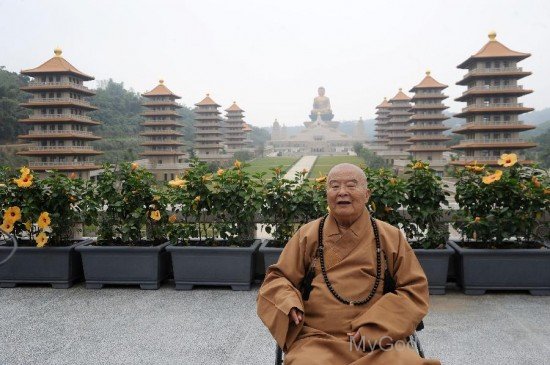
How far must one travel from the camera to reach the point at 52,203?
16.4 feet

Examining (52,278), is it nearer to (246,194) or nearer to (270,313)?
(246,194)

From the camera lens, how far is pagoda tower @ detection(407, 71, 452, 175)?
45.5 meters

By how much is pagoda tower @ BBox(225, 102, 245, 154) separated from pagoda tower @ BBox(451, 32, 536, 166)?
42.2 m

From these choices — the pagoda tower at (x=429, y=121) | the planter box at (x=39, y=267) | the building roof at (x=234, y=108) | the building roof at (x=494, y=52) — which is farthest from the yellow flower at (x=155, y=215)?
the building roof at (x=234, y=108)

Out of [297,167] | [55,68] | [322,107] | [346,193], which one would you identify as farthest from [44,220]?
[322,107]

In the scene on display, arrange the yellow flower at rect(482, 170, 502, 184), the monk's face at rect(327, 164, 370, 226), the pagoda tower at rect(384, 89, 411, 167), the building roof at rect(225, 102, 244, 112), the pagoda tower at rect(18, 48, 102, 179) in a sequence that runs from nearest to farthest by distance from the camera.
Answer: the monk's face at rect(327, 164, 370, 226), the yellow flower at rect(482, 170, 502, 184), the pagoda tower at rect(18, 48, 102, 179), the pagoda tower at rect(384, 89, 411, 167), the building roof at rect(225, 102, 244, 112)

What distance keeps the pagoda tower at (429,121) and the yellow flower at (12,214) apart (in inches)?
Answer: 1741

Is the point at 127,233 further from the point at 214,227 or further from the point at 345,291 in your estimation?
the point at 345,291

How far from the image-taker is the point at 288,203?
16.0 feet

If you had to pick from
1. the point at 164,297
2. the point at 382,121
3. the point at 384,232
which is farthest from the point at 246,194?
the point at 382,121

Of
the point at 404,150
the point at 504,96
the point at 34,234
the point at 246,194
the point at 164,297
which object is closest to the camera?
the point at 164,297

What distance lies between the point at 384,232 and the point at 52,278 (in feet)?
12.9

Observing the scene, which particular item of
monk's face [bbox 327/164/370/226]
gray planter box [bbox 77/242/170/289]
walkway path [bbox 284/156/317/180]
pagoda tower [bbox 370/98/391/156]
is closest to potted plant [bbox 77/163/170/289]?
gray planter box [bbox 77/242/170/289]

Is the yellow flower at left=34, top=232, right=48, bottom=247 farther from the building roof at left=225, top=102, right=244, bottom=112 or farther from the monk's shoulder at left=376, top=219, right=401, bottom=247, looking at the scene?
the building roof at left=225, top=102, right=244, bottom=112
